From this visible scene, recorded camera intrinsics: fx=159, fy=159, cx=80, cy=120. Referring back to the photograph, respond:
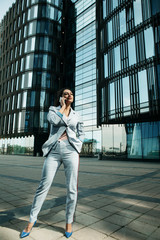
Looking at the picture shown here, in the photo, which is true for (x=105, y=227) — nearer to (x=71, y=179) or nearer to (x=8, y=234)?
(x=71, y=179)

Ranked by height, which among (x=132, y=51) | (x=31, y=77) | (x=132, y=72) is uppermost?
(x=31, y=77)

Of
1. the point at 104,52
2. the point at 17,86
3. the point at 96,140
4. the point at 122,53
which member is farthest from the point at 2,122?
the point at 122,53

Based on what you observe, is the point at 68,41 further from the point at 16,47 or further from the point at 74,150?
the point at 74,150

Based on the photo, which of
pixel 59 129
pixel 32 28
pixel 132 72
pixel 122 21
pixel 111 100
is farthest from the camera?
pixel 32 28

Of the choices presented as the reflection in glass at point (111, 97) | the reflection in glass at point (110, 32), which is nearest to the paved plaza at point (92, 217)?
the reflection in glass at point (111, 97)

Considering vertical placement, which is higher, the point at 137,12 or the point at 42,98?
the point at 137,12

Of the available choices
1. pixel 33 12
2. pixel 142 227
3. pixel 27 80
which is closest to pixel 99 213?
pixel 142 227

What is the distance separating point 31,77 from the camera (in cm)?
3247

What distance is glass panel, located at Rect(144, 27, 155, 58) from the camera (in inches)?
653

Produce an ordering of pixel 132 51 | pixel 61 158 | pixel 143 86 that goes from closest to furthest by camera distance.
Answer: pixel 61 158, pixel 143 86, pixel 132 51

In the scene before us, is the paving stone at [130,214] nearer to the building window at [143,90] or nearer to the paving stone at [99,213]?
the paving stone at [99,213]

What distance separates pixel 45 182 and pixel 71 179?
1.09 feet

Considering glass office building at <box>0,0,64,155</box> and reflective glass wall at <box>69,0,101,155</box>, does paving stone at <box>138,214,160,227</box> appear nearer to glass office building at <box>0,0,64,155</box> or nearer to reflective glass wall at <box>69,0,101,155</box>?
reflective glass wall at <box>69,0,101,155</box>

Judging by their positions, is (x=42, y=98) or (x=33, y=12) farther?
(x=33, y=12)
